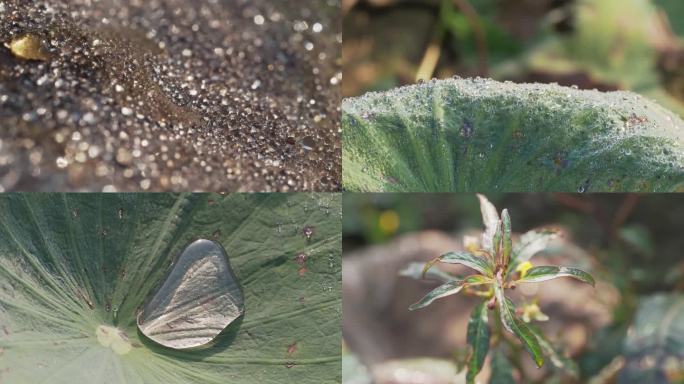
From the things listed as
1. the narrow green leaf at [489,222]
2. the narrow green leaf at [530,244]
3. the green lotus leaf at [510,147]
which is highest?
the green lotus leaf at [510,147]

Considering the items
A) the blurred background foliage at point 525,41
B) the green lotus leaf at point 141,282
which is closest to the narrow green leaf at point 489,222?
the green lotus leaf at point 141,282

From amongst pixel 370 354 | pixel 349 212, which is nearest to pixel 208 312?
pixel 370 354

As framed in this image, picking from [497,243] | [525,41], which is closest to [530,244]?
[497,243]

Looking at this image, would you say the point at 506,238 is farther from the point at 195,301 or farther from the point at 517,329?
the point at 195,301

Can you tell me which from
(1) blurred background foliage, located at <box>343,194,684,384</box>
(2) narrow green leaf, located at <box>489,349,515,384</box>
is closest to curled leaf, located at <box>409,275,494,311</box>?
(2) narrow green leaf, located at <box>489,349,515,384</box>

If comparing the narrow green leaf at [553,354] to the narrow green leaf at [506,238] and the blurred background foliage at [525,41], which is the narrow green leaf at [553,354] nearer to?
the narrow green leaf at [506,238]

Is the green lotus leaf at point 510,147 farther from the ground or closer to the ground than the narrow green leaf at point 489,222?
farther from the ground

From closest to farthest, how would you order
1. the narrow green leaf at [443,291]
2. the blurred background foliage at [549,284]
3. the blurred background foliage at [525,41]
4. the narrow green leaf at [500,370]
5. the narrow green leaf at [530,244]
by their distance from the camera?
the narrow green leaf at [443,291] → the narrow green leaf at [530,244] → the narrow green leaf at [500,370] → the blurred background foliage at [549,284] → the blurred background foliage at [525,41]
